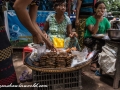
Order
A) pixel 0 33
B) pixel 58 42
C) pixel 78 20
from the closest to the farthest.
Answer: pixel 0 33 → pixel 58 42 → pixel 78 20

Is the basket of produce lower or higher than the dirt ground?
higher

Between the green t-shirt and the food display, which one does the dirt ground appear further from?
the green t-shirt

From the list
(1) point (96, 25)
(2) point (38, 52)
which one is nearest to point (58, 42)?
(2) point (38, 52)

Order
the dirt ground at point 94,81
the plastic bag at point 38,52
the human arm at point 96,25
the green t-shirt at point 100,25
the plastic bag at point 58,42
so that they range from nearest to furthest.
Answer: the plastic bag at point 38,52
the dirt ground at point 94,81
the plastic bag at point 58,42
the human arm at point 96,25
the green t-shirt at point 100,25

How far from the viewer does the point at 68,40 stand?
266 centimetres

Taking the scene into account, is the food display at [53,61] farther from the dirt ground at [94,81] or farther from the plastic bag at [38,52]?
the dirt ground at [94,81]

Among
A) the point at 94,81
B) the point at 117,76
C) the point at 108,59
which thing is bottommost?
the point at 94,81

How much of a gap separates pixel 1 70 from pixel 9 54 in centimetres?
13

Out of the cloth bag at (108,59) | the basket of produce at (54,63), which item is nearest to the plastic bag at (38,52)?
the basket of produce at (54,63)

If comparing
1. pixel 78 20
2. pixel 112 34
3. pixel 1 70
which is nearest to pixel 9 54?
pixel 1 70

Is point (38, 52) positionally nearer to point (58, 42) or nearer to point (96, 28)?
point (58, 42)

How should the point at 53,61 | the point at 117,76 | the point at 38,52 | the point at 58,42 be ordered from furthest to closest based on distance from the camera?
the point at 58,42, the point at 117,76, the point at 38,52, the point at 53,61

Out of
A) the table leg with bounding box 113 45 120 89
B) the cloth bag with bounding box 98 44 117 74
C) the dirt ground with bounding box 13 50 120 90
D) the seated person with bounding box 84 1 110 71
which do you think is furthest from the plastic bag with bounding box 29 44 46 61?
the seated person with bounding box 84 1 110 71

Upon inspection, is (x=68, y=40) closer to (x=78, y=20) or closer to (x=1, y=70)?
(x=78, y=20)
